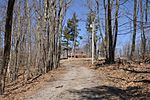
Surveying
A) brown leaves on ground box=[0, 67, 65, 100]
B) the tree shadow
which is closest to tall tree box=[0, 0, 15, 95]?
brown leaves on ground box=[0, 67, 65, 100]

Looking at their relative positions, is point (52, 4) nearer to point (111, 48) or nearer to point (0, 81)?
point (111, 48)

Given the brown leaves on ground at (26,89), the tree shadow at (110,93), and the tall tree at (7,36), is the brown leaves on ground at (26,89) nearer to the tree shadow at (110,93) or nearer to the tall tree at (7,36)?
the tall tree at (7,36)

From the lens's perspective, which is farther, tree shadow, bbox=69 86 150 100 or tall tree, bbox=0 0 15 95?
tall tree, bbox=0 0 15 95

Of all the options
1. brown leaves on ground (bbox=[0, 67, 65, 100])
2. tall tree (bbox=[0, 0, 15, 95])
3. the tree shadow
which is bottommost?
brown leaves on ground (bbox=[0, 67, 65, 100])

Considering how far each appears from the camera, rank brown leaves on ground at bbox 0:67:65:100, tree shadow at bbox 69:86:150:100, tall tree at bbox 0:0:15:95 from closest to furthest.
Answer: tree shadow at bbox 69:86:150:100 < tall tree at bbox 0:0:15:95 < brown leaves on ground at bbox 0:67:65:100

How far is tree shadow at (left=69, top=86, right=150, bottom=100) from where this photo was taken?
11.0m

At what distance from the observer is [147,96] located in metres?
10.6

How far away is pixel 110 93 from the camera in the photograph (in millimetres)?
11930

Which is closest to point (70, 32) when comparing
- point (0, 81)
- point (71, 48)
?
point (71, 48)

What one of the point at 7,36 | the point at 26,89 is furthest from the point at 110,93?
the point at 26,89

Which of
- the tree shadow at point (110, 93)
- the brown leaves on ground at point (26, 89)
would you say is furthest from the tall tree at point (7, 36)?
the tree shadow at point (110, 93)

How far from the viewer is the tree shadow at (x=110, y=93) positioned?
11.0 m

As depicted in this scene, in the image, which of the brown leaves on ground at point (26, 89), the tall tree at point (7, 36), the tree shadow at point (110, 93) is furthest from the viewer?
the brown leaves on ground at point (26, 89)

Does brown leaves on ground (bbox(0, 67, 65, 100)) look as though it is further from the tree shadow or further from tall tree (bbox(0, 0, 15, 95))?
the tree shadow
